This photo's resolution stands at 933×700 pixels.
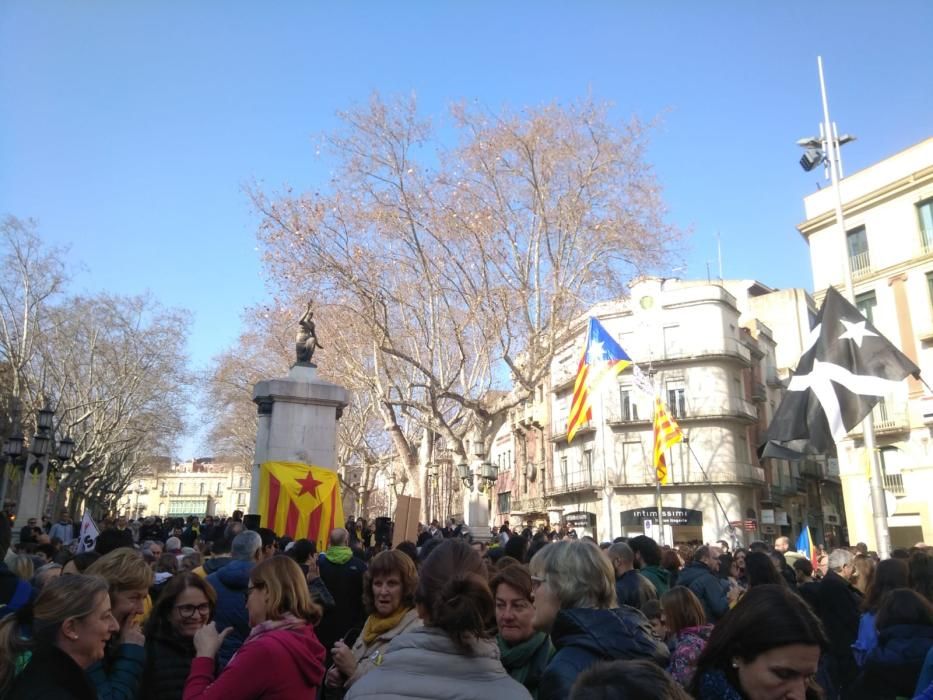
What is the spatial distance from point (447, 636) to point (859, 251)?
97.4 ft

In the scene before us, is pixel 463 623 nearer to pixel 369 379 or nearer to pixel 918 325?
pixel 369 379

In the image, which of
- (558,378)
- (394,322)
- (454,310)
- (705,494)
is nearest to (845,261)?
(454,310)

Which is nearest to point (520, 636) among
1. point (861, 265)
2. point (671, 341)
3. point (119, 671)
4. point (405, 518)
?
point (119, 671)

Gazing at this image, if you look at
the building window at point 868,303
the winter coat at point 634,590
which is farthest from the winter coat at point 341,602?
the building window at point 868,303

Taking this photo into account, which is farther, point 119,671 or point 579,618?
point 119,671

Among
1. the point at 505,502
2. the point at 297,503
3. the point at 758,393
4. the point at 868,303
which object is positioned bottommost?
the point at 297,503

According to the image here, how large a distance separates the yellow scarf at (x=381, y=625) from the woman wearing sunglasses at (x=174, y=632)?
2.61 feet

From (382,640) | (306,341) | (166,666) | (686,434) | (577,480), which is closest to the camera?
(166,666)

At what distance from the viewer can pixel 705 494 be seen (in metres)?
37.1

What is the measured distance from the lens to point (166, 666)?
313cm

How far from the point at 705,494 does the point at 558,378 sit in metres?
12.4

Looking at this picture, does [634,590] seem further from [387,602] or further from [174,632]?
[174,632]

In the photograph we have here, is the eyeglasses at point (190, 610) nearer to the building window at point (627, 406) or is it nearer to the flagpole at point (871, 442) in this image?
the flagpole at point (871, 442)

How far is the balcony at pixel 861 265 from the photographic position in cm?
2653
